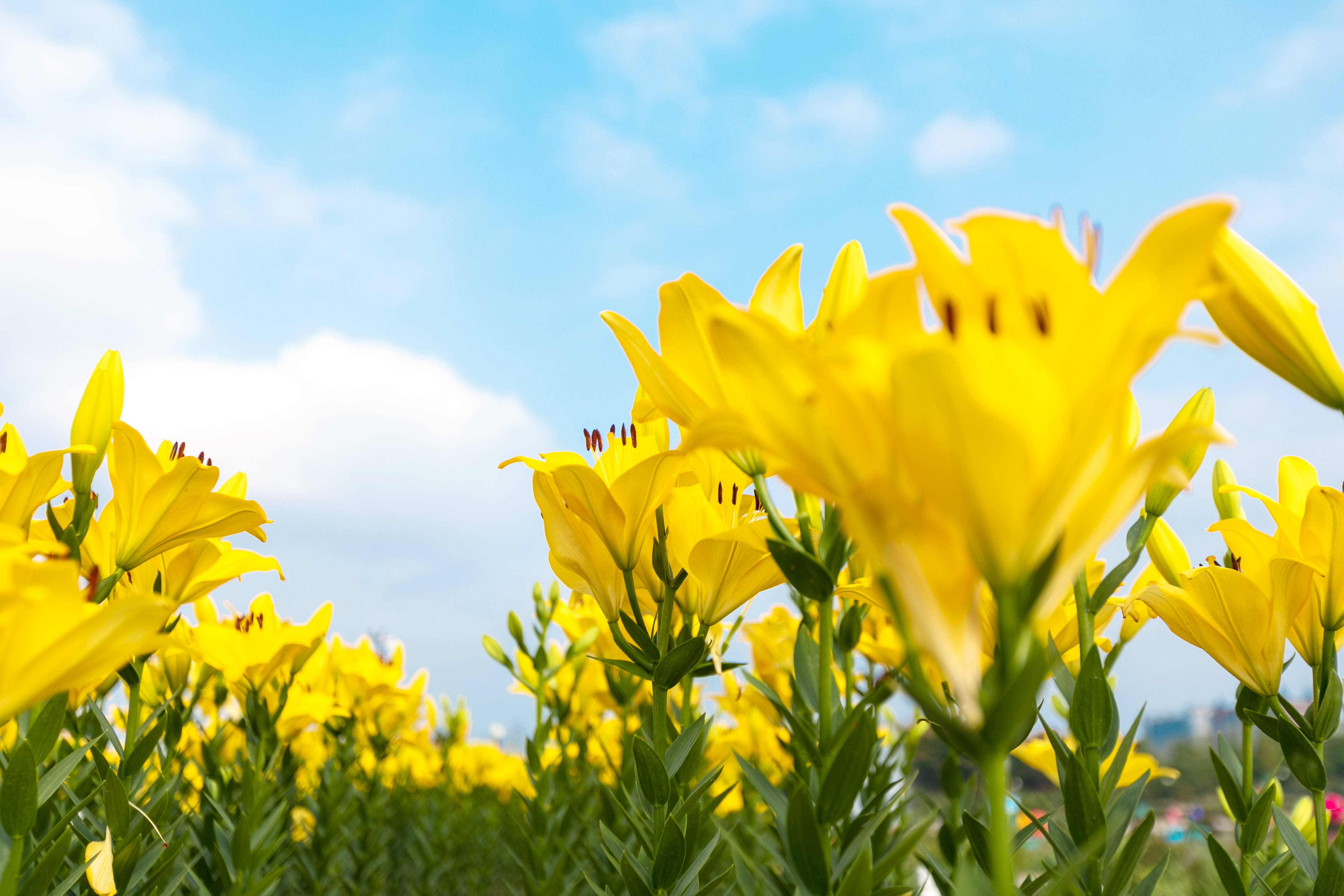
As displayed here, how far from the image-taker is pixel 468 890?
356 cm

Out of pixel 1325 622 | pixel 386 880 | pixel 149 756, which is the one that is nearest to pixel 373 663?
pixel 386 880

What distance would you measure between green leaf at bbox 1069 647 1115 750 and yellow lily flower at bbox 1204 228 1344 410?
30 cm

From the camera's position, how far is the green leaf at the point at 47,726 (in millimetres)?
838

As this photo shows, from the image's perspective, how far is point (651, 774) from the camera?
0.83 m

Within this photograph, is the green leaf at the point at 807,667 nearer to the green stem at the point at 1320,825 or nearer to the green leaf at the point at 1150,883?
the green leaf at the point at 1150,883

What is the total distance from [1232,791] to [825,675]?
57cm

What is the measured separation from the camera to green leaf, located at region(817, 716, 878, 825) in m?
0.57

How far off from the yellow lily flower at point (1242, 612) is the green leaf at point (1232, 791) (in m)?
0.16

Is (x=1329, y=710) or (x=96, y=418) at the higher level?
(x=96, y=418)

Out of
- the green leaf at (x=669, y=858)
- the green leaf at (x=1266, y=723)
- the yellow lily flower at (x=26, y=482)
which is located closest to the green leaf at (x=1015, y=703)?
the green leaf at (x=669, y=858)

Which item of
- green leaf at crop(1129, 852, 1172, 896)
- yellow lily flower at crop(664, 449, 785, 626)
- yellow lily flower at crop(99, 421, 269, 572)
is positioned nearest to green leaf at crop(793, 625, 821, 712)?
yellow lily flower at crop(664, 449, 785, 626)

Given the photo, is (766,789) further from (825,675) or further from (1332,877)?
(1332,877)

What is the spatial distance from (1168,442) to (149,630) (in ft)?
1.83

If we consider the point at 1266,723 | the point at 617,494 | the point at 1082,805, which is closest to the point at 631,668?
the point at 617,494
